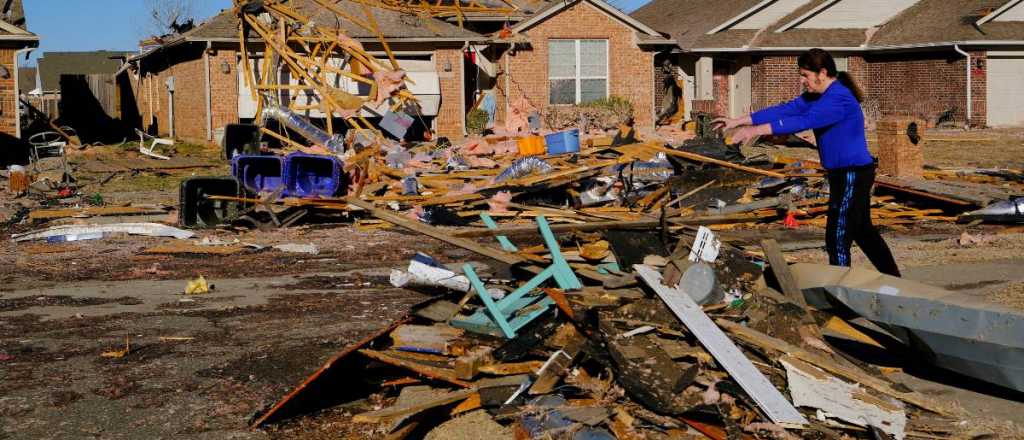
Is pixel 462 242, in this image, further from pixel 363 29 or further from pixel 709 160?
pixel 363 29

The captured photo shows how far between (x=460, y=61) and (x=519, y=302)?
23250 mm

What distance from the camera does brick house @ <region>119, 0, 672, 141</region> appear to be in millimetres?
28500

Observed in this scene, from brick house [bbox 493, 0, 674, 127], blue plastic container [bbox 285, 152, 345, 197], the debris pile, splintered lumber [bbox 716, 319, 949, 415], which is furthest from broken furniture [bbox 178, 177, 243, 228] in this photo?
brick house [bbox 493, 0, 674, 127]

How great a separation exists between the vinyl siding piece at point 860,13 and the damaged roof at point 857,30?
0.50 ft

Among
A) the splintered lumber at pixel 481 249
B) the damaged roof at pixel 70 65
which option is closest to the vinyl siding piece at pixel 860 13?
the splintered lumber at pixel 481 249

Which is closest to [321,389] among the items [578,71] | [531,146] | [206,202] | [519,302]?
[519,302]

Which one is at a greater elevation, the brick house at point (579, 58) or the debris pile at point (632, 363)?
the brick house at point (579, 58)

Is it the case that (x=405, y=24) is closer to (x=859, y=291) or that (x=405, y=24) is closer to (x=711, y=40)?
(x=711, y=40)

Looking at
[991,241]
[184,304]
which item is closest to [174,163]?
[184,304]

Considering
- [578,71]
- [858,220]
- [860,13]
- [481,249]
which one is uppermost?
[860,13]

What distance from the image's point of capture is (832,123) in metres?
7.09

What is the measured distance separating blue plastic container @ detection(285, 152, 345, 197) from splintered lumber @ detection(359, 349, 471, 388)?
9374 millimetres

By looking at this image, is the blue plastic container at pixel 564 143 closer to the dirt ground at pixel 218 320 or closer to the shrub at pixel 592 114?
the dirt ground at pixel 218 320

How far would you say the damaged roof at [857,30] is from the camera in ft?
107
